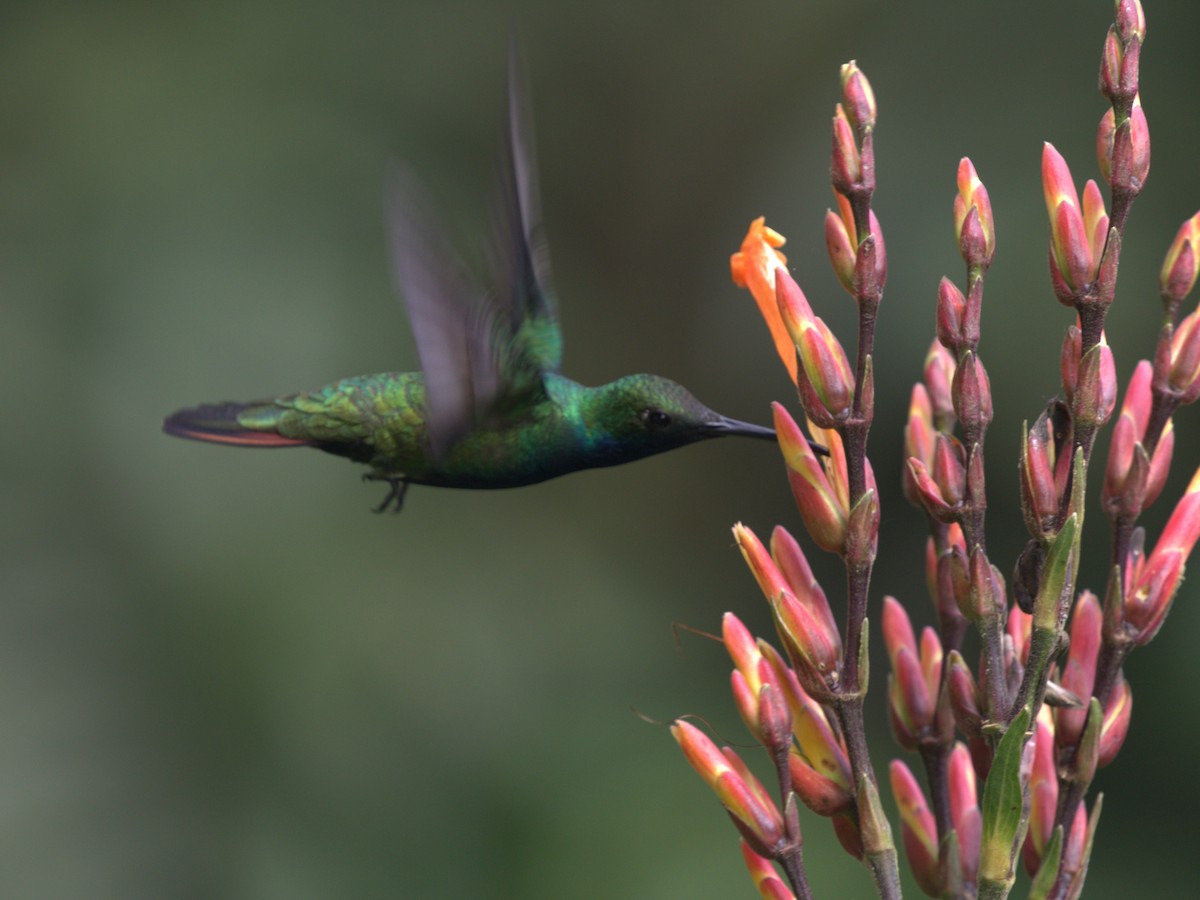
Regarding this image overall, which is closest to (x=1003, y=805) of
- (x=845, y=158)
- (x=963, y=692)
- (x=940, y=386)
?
(x=963, y=692)

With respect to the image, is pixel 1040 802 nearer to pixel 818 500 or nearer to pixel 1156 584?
pixel 1156 584

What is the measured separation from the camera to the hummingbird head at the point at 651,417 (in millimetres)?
1462

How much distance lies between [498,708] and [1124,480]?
6.21 feet

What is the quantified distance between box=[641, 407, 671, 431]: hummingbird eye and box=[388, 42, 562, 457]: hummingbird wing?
0.52 ft

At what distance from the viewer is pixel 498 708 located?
9.21 feet

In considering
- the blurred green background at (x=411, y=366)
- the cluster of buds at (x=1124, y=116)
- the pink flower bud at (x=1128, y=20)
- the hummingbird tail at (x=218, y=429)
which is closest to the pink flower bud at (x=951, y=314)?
the cluster of buds at (x=1124, y=116)

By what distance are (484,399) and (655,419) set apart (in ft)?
0.66

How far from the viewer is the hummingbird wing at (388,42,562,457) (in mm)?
1357

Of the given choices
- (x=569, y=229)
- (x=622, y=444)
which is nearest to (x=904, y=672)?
(x=622, y=444)

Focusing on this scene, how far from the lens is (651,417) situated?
1.48 metres

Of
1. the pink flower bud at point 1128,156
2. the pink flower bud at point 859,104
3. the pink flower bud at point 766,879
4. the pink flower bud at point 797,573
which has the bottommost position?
the pink flower bud at point 766,879

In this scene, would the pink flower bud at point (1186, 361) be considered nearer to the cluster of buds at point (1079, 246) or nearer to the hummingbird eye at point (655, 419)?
the cluster of buds at point (1079, 246)

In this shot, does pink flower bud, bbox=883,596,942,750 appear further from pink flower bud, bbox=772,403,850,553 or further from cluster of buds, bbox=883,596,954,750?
pink flower bud, bbox=772,403,850,553

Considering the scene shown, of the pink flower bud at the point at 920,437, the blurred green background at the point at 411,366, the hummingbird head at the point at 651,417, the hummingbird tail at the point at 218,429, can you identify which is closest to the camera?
the pink flower bud at the point at 920,437
